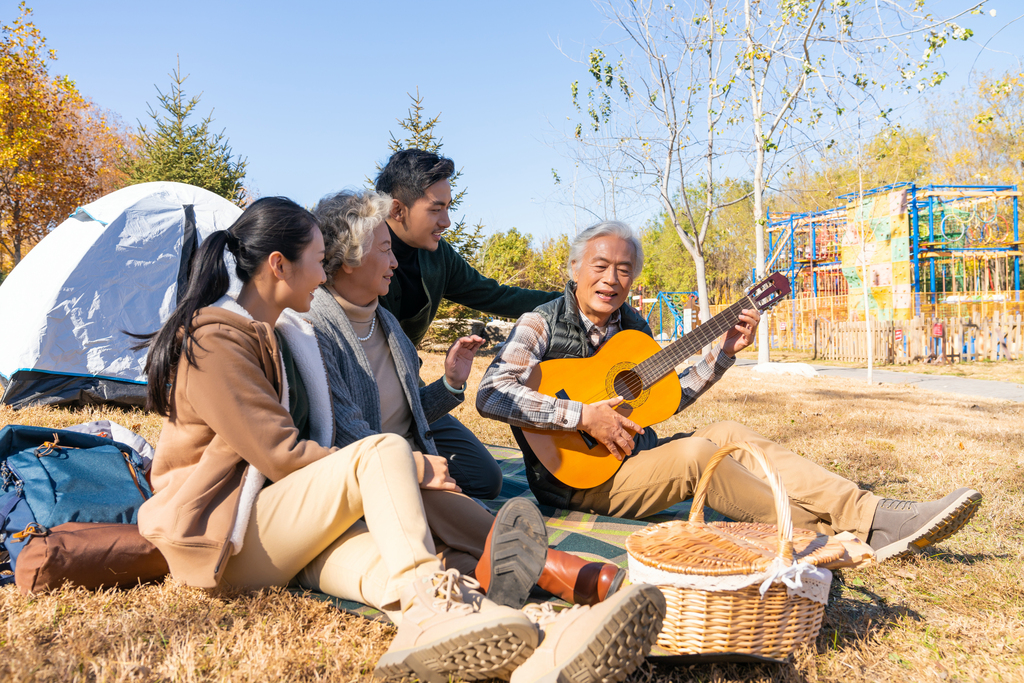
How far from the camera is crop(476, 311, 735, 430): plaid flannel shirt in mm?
3133

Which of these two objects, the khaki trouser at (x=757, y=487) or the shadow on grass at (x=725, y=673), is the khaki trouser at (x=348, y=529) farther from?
the khaki trouser at (x=757, y=487)

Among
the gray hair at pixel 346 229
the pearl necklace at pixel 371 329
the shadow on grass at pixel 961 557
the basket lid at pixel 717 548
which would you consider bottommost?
the shadow on grass at pixel 961 557

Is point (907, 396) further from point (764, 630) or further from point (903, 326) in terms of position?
point (764, 630)

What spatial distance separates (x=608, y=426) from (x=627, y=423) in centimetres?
10

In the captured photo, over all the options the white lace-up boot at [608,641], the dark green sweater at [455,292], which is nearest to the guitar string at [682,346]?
the dark green sweater at [455,292]

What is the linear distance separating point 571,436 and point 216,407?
5.57ft

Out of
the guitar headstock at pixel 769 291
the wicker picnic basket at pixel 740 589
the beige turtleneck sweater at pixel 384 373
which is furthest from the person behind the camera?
the guitar headstock at pixel 769 291

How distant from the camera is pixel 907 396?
9.52m

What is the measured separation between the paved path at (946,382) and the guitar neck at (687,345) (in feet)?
26.8

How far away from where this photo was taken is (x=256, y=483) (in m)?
2.16

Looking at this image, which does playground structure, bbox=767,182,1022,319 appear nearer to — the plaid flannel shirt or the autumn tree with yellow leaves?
the plaid flannel shirt

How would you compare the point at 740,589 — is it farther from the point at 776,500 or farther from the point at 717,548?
the point at 776,500

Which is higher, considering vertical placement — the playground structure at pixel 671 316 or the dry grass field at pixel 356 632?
the playground structure at pixel 671 316

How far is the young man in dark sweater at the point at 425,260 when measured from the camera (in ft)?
12.2
